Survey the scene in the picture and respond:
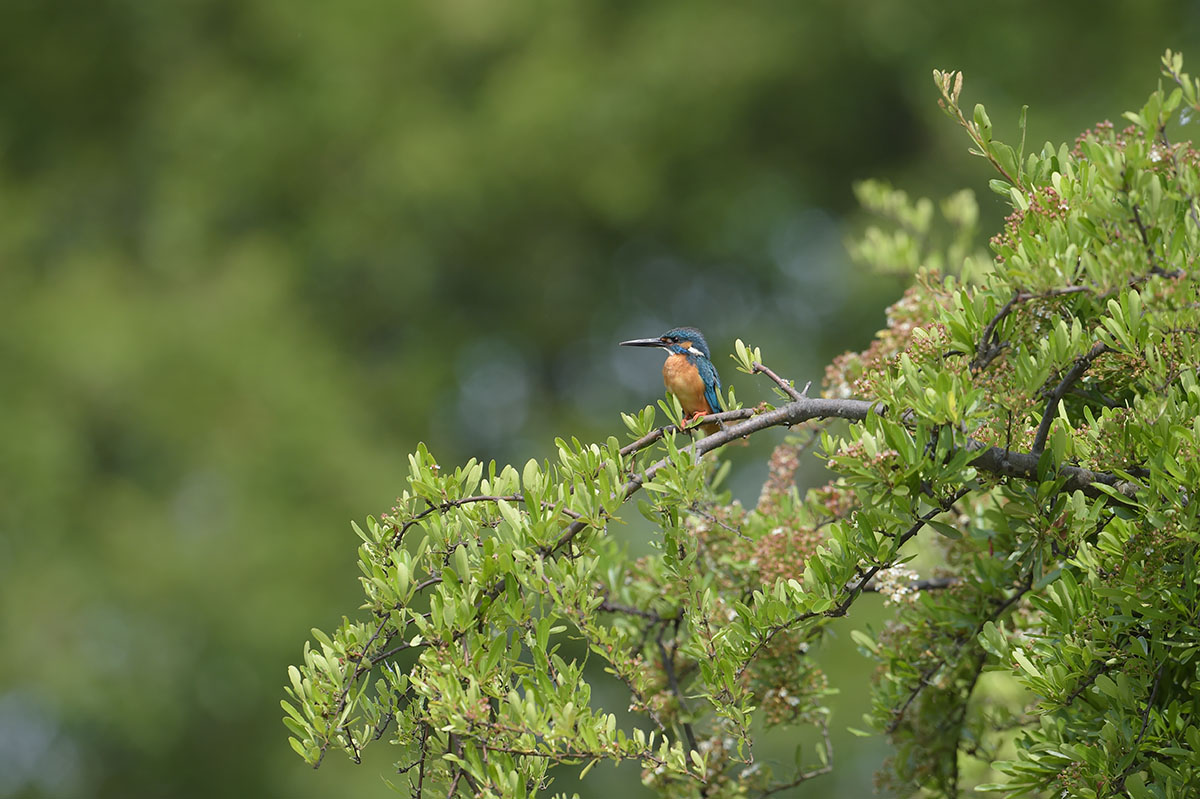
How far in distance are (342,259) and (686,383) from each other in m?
8.83

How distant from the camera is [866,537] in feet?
7.08

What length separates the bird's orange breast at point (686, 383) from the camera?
3.92m

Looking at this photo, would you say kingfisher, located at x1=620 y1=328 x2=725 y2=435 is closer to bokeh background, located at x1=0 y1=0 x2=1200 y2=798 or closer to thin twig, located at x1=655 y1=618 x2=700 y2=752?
thin twig, located at x1=655 y1=618 x2=700 y2=752

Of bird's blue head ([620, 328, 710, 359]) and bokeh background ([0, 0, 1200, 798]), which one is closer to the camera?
bird's blue head ([620, 328, 710, 359])

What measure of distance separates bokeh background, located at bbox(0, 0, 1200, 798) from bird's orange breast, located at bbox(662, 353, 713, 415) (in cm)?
578

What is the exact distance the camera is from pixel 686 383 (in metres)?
3.92

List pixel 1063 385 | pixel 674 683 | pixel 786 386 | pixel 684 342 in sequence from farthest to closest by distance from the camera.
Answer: pixel 684 342, pixel 674 683, pixel 786 386, pixel 1063 385

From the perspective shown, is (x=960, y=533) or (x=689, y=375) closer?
(x=960, y=533)

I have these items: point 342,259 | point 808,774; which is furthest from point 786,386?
point 342,259

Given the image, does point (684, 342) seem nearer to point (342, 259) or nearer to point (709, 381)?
point (709, 381)

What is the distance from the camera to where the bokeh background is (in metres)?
10.4

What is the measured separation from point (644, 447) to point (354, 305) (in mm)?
10869

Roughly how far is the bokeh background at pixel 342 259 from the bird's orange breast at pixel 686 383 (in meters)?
5.78

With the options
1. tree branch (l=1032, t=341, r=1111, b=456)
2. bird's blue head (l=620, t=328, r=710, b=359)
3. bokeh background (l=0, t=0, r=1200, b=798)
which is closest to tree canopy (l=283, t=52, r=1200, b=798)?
tree branch (l=1032, t=341, r=1111, b=456)
